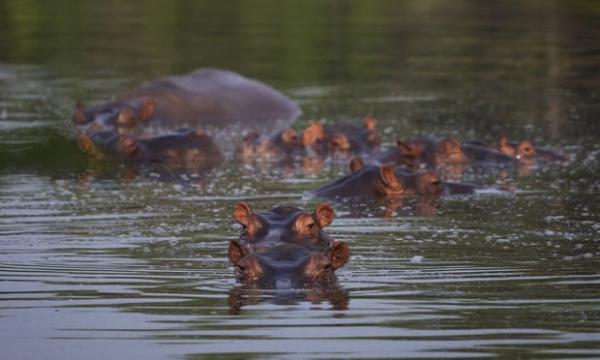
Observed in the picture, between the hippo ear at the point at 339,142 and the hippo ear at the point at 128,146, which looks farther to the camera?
the hippo ear at the point at 339,142

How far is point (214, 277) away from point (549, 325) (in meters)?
1.91

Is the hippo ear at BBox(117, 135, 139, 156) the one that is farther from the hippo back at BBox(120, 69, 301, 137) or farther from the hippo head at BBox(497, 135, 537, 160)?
the hippo head at BBox(497, 135, 537, 160)

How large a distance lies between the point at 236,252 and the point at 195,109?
8944mm

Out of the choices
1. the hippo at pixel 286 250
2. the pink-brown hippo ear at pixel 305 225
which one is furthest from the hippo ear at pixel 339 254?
the pink-brown hippo ear at pixel 305 225

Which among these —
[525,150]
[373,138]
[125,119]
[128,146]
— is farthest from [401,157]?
[125,119]

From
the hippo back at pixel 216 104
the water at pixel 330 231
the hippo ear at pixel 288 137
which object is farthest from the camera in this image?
the hippo back at pixel 216 104

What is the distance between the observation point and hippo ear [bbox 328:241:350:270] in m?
7.53

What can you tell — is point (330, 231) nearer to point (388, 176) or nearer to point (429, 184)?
point (388, 176)

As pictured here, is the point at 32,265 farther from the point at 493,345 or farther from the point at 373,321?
the point at 493,345

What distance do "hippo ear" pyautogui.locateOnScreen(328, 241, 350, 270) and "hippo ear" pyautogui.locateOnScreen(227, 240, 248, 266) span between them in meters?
0.41

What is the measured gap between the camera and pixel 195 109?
16453mm

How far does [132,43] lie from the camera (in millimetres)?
25094

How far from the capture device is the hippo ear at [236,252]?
7535mm

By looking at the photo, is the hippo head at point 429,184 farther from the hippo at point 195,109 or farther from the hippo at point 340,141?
the hippo at point 195,109
